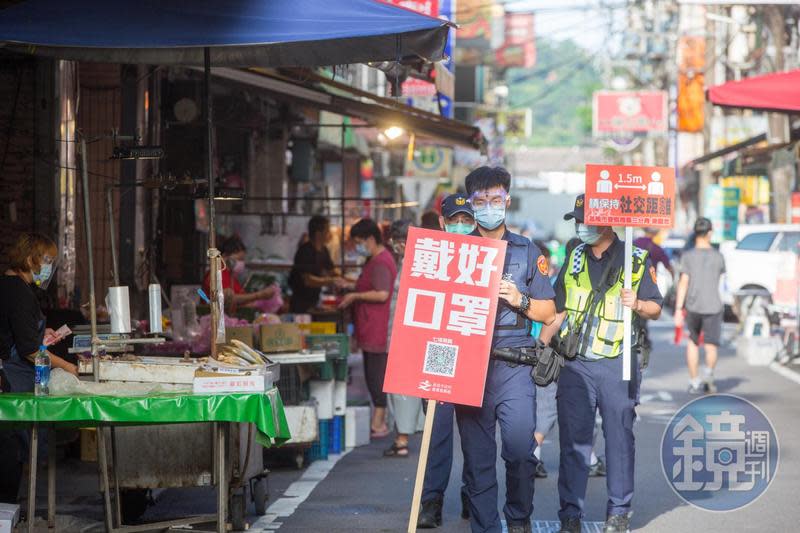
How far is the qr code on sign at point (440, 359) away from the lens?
721 cm

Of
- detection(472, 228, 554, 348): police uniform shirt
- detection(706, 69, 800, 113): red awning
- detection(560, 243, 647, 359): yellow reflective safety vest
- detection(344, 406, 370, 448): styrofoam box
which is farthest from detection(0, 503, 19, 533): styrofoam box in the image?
detection(706, 69, 800, 113): red awning

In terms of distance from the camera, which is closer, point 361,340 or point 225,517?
point 225,517

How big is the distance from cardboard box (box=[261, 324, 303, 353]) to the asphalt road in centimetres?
108

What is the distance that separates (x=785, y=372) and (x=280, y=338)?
11.1 metres

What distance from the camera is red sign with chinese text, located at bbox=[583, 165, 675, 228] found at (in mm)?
8664

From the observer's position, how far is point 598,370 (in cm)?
852

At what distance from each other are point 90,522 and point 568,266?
3613mm

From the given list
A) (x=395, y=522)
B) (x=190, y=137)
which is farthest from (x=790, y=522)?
(x=190, y=137)

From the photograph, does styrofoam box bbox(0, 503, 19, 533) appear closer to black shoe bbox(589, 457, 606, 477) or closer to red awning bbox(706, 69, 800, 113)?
black shoe bbox(589, 457, 606, 477)

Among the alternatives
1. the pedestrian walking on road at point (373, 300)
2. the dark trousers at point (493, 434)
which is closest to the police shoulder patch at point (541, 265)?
the dark trousers at point (493, 434)

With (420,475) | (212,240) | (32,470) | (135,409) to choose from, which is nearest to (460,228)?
(212,240)

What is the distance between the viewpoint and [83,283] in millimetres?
12852

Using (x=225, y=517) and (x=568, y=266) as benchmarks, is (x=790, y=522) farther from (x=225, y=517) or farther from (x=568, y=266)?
(x=225, y=517)

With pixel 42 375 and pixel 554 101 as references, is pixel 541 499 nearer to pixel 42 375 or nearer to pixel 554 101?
pixel 42 375
